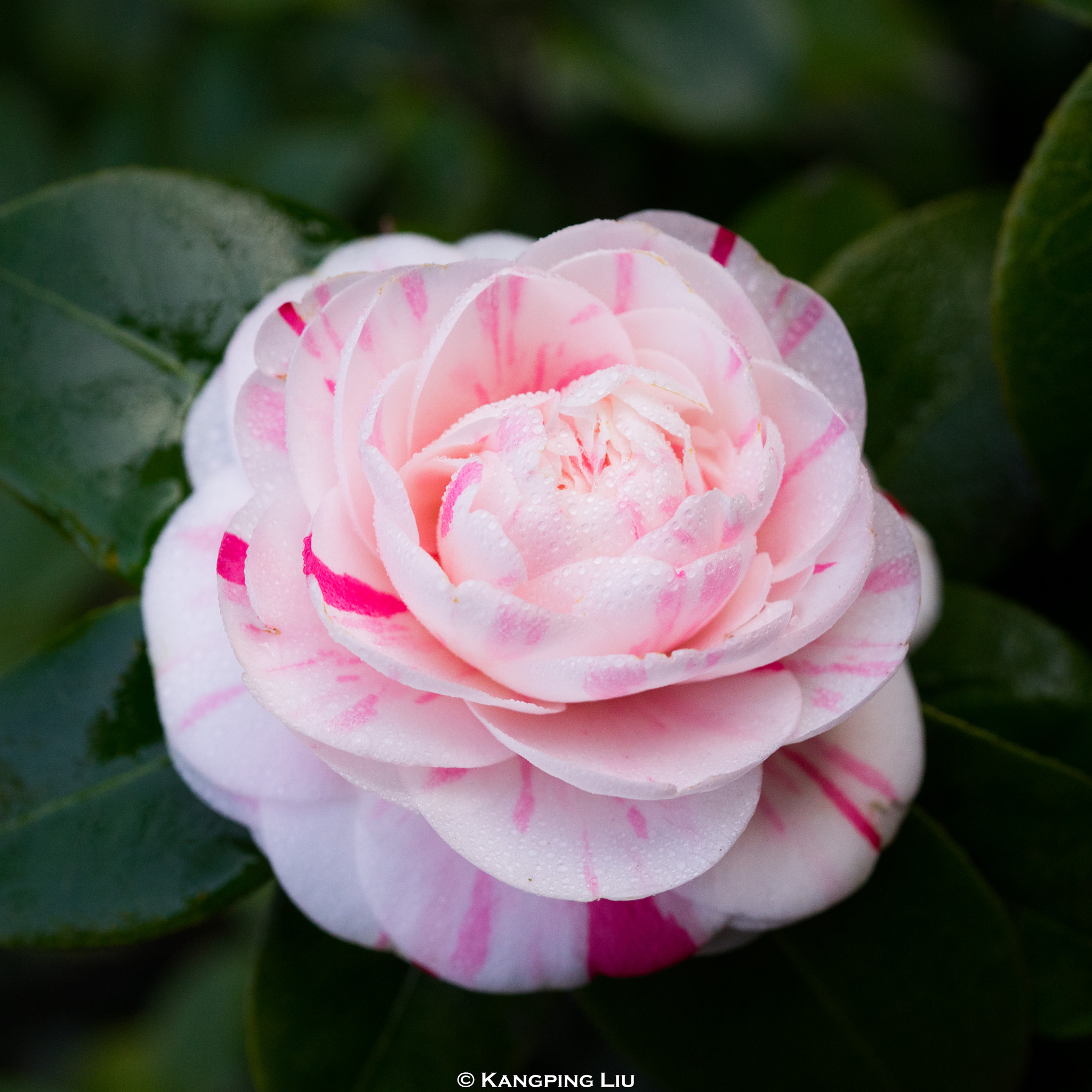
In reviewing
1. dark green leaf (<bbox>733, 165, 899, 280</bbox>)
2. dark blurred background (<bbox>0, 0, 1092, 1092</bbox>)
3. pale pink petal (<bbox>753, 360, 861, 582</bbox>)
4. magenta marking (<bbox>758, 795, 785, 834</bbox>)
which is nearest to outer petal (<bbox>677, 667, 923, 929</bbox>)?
magenta marking (<bbox>758, 795, 785, 834</bbox>)

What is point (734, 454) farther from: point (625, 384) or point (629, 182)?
point (629, 182)

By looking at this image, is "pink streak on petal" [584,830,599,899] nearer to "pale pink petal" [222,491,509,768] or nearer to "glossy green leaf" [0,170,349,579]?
"pale pink petal" [222,491,509,768]

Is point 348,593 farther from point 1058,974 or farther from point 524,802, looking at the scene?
point 1058,974

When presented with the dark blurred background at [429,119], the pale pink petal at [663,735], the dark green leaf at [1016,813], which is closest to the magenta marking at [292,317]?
the pale pink petal at [663,735]

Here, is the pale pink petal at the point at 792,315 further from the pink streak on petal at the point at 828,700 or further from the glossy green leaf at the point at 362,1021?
the glossy green leaf at the point at 362,1021

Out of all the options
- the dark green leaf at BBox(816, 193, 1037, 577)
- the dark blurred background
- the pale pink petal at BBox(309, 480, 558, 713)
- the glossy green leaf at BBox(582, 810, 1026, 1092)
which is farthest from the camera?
the dark blurred background

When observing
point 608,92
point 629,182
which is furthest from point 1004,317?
point 629,182

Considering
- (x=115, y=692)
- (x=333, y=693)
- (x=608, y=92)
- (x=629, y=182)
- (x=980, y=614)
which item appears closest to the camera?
(x=333, y=693)
